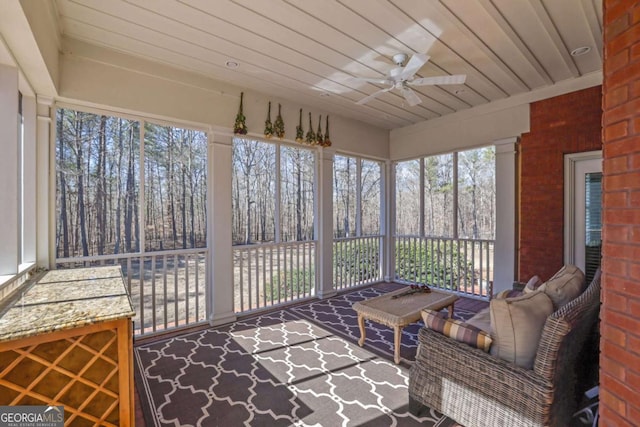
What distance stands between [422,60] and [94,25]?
274 centimetres

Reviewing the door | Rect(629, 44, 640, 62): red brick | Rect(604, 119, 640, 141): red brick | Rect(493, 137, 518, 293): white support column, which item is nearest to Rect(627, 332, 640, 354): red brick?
Rect(604, 119, 640, 141): red brick

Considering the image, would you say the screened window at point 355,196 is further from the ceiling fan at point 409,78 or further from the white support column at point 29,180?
the white support column at point 29,180

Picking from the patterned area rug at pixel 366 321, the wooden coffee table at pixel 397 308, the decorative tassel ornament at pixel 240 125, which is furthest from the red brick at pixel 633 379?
the decorative tassel ornament at pixel 240 125

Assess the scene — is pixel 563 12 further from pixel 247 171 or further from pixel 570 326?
pixel 247 171

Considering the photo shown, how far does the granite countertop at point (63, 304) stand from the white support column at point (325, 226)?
284 centimetres

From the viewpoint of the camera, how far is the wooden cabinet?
53.0 inches

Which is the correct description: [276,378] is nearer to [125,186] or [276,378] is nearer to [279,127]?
[125,186]

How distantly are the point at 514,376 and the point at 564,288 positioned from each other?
79 centimetres

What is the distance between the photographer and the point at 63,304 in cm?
169

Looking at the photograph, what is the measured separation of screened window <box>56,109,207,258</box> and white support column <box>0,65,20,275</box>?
0.88 m

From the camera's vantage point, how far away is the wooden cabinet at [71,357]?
1.35 metres

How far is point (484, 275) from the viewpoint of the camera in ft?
15.0

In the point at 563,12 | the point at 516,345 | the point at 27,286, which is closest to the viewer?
the point at 516,345

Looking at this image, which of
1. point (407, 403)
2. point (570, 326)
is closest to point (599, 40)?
point (570, 326)
